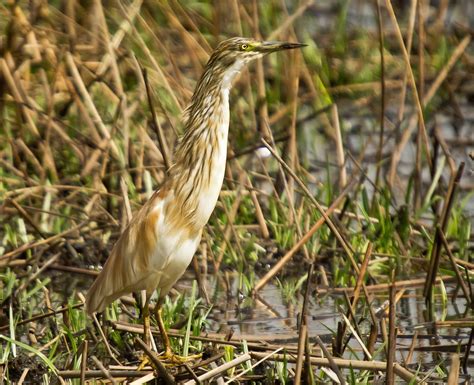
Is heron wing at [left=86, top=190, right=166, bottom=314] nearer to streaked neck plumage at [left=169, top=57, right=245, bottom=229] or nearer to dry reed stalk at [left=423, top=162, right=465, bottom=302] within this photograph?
streaked neck plumage at [left=169, top=57, right=245, bottom=229]

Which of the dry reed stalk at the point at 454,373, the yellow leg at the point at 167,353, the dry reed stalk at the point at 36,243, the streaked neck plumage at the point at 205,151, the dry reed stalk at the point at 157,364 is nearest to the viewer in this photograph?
the dry reed stalk at the point at 454,373

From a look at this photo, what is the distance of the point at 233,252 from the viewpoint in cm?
516

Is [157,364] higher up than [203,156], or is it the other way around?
[203,156]

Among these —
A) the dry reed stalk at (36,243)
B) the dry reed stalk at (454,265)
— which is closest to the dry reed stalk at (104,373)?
the dry reed stalk at (454,265)

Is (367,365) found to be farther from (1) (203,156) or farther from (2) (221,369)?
(1) (203,156)

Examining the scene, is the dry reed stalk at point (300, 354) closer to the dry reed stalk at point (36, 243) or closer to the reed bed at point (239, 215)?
the reed bed at point (239, 215)

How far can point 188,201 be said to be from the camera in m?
3.94

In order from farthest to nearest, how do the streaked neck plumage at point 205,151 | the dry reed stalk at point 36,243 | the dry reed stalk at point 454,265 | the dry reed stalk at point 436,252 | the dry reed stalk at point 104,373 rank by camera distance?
the dry reed stalk at point 36,243, the dry reed stalk at point 436,252, the dry reed stalk at point 454,265, the streaked neck plumage at point 205,151, the dry reed stalk at point 104,373

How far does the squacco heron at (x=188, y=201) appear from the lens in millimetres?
3932

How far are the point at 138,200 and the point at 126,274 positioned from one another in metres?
1.68

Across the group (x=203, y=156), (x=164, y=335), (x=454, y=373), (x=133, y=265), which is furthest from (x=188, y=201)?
(x=454, y=373)

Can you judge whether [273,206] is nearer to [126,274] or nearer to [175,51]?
[126,274]

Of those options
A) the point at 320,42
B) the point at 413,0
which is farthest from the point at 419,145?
the point at 320,42

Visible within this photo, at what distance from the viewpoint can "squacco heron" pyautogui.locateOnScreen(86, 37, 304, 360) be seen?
3932mm
